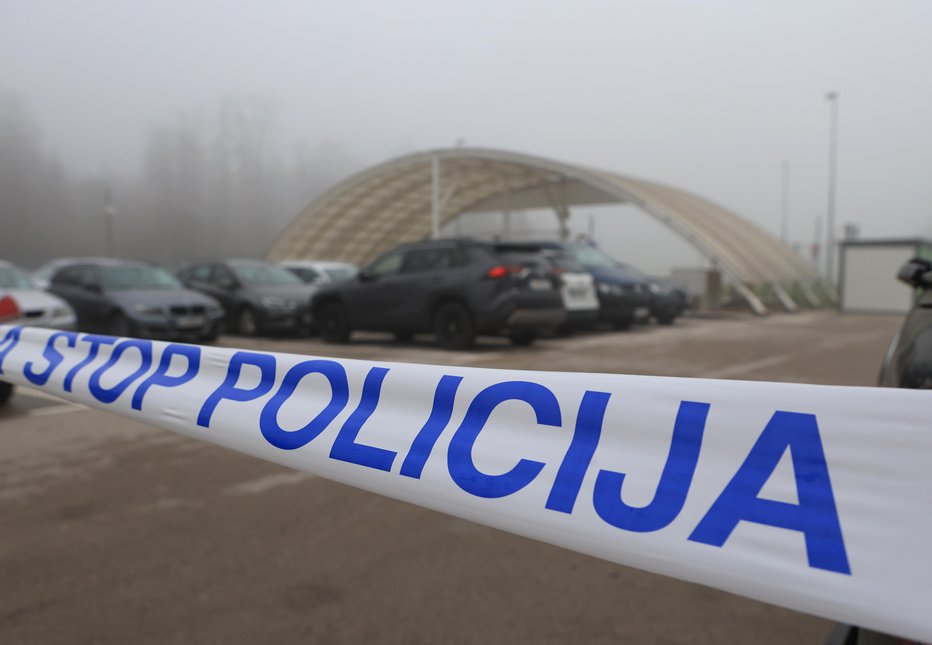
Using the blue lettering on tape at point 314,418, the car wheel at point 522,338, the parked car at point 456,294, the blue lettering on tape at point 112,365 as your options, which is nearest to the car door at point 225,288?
the parked car at point 456,294

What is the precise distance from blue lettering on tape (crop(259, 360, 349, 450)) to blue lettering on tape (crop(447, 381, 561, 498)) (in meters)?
0.44

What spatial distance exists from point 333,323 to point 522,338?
3220 mm

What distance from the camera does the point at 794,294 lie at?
94.8 ft

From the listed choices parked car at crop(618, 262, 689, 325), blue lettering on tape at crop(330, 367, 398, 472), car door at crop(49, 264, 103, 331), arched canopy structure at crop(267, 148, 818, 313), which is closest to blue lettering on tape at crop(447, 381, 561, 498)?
blue lettering on tape at crop(330, 367, 398, 472)

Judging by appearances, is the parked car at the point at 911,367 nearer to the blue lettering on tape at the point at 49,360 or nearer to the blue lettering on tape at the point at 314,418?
the blue lettering on tape at the point at 314,418

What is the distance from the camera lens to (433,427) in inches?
68.2

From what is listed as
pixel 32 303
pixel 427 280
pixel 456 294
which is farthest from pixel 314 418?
pixel 427 280

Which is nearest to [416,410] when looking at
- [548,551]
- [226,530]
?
[548,551]

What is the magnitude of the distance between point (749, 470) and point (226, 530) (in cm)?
277

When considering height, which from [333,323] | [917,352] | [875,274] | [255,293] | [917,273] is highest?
[917,273]

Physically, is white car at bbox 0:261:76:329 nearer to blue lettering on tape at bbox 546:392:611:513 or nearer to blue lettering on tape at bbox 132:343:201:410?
blue lettering on tape at bbox 132:343:201:410

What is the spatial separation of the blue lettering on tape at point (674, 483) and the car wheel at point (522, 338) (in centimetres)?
931

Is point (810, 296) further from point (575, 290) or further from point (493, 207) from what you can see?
point (575, 290)

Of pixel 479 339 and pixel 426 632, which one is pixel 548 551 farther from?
pixel 479 339
